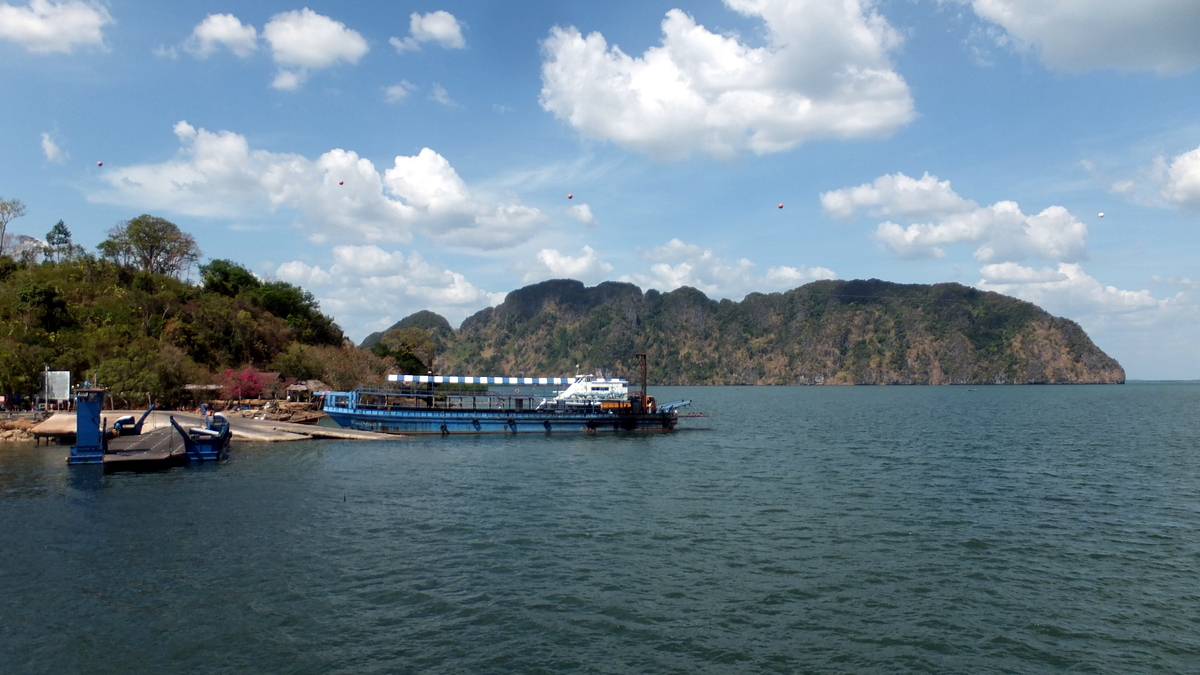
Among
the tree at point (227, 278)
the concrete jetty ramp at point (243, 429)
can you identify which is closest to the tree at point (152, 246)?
the tree at point (227, 278)

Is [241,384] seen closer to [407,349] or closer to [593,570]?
[407,349]

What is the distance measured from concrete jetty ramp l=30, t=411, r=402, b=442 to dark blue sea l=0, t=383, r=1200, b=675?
1257cm

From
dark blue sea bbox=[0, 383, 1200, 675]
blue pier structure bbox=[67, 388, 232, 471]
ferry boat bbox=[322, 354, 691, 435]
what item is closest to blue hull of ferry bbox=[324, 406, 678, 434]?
ferry boat bbox=[322, 354, 691, 435]

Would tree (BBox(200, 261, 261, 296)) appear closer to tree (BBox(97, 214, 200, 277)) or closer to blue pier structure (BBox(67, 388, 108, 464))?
tree (BBox(97, 214, 200, 277))

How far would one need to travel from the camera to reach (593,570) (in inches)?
789

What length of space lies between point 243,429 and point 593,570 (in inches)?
1626

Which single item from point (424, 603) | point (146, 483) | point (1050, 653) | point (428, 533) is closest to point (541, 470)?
point (428, 533)

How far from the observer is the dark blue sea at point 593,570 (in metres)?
14.6

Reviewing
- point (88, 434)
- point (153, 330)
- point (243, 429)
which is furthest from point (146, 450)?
point (153, 330)

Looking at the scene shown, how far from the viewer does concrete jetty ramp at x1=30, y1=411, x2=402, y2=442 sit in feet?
152

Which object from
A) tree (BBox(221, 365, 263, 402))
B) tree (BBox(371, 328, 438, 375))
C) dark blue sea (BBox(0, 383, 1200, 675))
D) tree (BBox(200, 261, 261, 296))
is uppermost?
tree (BBox(200, 261, 261, 296))

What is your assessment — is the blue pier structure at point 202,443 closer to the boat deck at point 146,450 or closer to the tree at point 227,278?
the boat deck at point 146,450

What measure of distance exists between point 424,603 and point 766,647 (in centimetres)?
819

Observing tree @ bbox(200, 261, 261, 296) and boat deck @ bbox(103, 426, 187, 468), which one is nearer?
boat deck @ bbox(103, 426, 187, 468)
